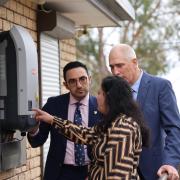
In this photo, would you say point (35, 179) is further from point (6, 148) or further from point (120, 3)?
point (120, 3)

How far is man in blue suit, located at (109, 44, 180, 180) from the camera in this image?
3.66m

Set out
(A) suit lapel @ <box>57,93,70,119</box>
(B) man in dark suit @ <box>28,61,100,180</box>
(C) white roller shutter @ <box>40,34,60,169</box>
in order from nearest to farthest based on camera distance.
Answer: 1. (B) man in dark suit @ <box>28,61,100,180</box>
2. (A) suit lapel @ <box>57,93,70,119</box>
3. (C) white roller shutter @ <box>40,34,60,169</box>

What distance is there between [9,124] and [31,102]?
0.75 ft

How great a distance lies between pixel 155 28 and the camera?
25516 millimetres

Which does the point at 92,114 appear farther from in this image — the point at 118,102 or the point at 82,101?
the point at 118,102

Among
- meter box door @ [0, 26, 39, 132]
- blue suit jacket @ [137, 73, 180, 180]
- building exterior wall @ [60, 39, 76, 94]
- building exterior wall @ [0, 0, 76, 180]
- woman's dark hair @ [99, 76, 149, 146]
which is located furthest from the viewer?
building exterior wall @ [60, 39, 76, 94]

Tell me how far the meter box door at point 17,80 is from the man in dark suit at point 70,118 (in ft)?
1.17

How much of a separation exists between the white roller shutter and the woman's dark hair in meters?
2.51

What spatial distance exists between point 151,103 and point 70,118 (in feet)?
2.45

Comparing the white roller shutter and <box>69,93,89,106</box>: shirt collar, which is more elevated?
the white roller shutter

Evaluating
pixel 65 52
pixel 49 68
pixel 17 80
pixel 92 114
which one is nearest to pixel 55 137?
pixel 92 114

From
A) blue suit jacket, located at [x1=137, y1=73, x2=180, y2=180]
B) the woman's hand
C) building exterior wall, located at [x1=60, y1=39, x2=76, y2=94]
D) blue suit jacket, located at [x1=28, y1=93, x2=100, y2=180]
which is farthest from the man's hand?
building exterior wall, located at [x1=60, y1=39, x2=76, y2=94]

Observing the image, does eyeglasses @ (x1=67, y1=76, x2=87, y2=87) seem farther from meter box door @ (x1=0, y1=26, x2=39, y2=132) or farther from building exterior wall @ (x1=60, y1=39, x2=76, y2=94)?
building exterior wall @ (x1=60, y1=39, x2=76, y2=94)

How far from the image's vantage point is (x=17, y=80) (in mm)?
3531
